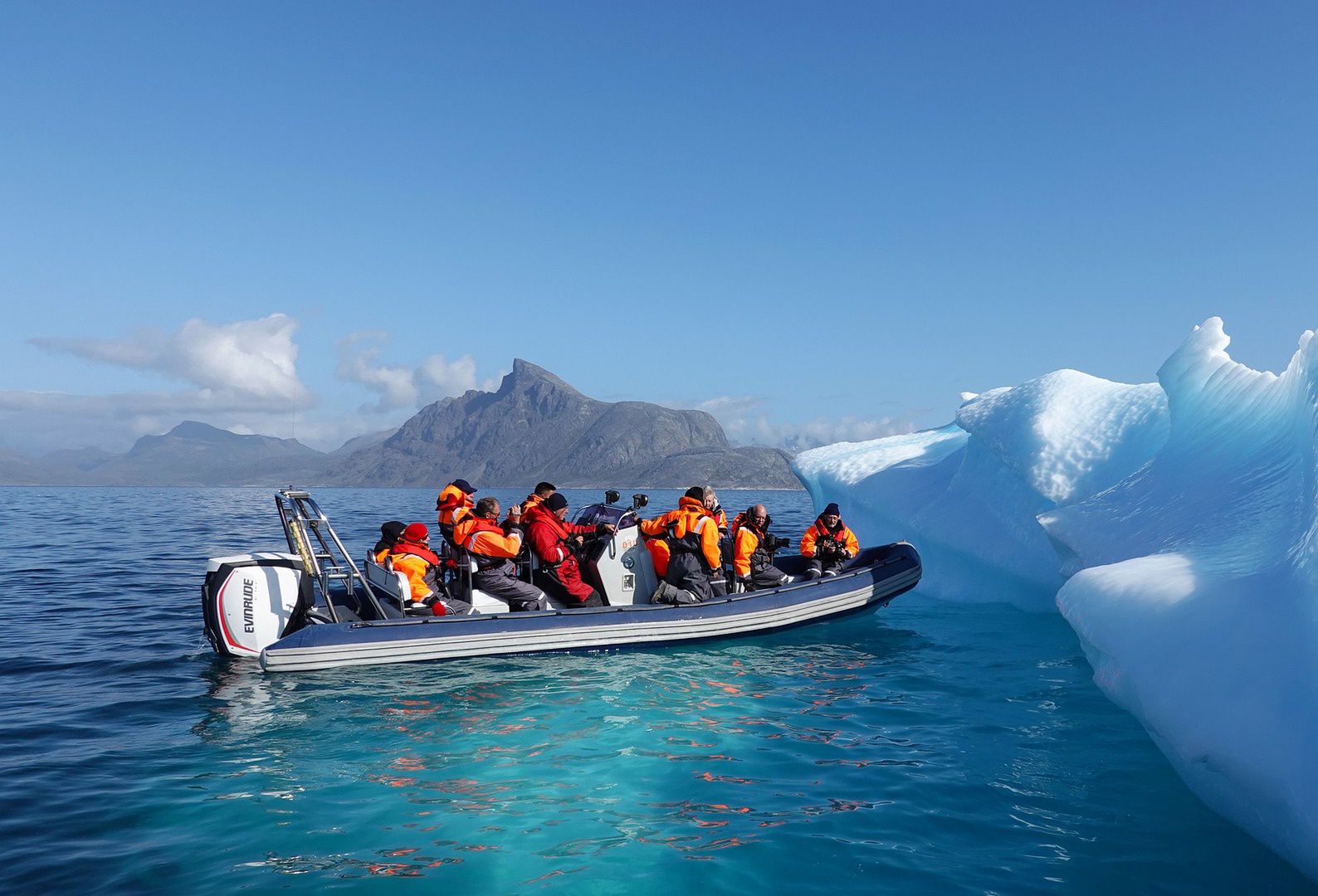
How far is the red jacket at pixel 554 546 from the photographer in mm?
10219

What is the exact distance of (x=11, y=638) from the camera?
33.0 ft

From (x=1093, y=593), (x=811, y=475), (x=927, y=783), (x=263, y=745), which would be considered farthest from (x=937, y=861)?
(x=811, y=475)

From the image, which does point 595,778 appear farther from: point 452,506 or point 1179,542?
point 1179,542

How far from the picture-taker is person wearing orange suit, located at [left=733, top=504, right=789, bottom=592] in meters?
11.1

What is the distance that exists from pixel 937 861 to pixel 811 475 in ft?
49.5

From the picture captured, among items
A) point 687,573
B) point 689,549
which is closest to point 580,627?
point 687,573

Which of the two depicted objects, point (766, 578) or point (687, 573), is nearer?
point (687, 573)

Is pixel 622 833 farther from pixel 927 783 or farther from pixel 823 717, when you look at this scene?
pixel 823 717

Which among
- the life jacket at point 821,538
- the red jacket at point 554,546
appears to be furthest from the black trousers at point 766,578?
the red jacket at point 554,546

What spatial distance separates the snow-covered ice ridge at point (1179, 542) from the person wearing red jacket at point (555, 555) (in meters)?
5.76

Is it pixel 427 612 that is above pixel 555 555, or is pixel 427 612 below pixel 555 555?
below

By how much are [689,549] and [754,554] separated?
1.93 metres

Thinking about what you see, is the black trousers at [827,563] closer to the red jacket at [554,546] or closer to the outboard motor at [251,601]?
the red jacket at [554,546]

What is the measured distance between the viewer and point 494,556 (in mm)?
9883
